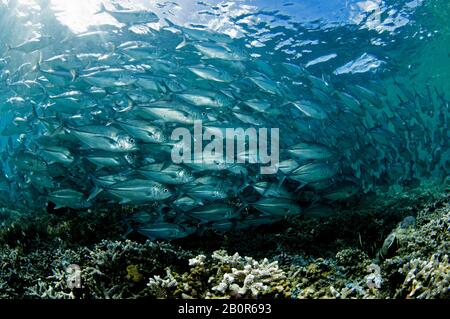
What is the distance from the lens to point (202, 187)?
613 centimetres

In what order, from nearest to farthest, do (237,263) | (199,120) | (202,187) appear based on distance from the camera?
(237,263), (202,187), (199,120)

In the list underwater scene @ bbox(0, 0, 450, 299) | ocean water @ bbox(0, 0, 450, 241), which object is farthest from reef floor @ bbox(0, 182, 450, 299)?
ocean water @ bbox(0, 0, 450, 241)

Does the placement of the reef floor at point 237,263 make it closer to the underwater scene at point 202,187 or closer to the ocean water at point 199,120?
the underwater scene at point 202,187

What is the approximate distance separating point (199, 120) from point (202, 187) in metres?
1.26

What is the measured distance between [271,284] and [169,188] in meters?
2.50

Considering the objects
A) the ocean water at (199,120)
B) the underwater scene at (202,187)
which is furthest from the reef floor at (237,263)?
the ocean water at (199,120)

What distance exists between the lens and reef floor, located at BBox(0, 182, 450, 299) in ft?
12.6

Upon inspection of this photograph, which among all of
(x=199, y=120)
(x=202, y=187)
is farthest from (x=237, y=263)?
(x=199, y=120)

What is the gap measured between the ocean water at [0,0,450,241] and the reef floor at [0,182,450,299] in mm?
568

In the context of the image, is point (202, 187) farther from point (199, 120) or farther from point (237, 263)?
point (237, 263)

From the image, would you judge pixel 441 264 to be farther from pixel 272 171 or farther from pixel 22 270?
pixel 22 270

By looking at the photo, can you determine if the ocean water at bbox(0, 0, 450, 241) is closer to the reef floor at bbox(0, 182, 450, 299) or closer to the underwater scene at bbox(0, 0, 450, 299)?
the underwater scene at bbox(0, 0, 450, 299)

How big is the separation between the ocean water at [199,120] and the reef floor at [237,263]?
568 mm
